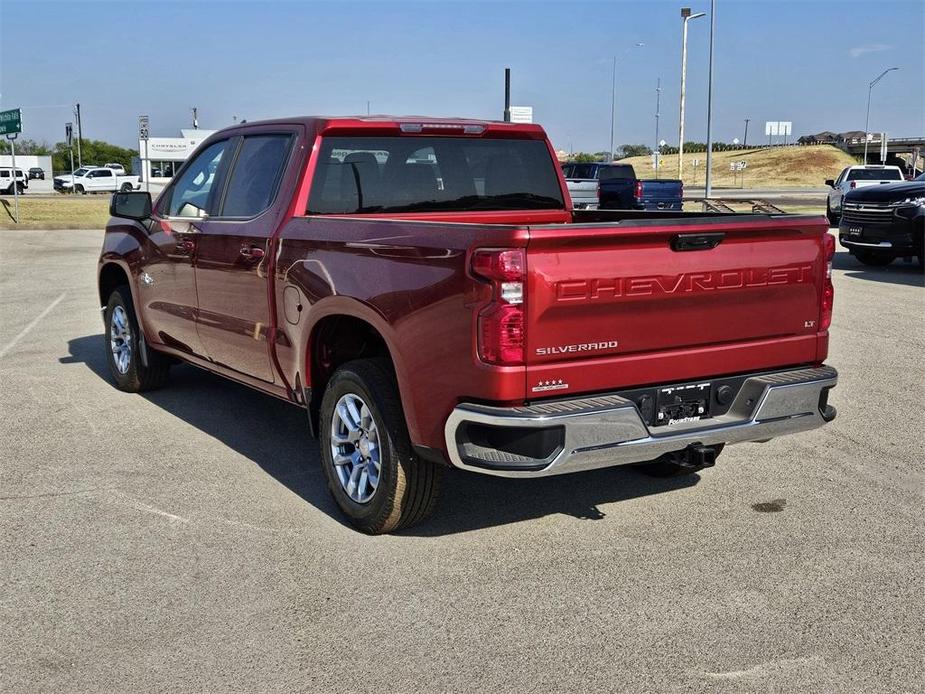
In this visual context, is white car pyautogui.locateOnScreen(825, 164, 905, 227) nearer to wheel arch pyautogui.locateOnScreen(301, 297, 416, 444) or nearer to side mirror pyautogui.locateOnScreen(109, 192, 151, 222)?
side mirror pyautogui.locateOnScreen(109, 192, 151, 222)

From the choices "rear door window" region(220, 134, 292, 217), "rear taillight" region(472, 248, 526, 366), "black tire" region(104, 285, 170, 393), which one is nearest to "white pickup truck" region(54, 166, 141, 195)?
"black tire" region(104, 285, 170, 393)

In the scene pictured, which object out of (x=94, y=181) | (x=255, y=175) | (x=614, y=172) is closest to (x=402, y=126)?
(x=255, y=175)

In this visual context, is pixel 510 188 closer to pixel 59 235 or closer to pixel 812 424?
pixel 812 424

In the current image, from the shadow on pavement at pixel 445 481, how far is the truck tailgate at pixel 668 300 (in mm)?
1146

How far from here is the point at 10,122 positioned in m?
30.3

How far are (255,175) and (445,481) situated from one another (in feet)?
6.81

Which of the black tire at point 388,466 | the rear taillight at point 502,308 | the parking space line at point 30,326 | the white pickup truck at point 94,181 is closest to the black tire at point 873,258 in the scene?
the parking space line at point 30,326

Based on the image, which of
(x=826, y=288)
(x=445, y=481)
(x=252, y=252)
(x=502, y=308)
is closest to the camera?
(x=502, y=308)

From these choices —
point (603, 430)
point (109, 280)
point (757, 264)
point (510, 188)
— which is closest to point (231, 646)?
point (603, 430)

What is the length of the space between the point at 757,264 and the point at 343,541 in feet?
7.48

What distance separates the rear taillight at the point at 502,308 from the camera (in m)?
3.90

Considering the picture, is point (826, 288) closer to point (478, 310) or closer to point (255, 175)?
point (478, 310)

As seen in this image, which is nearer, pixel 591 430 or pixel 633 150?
pixel 591 430

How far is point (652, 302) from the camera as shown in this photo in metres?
4.25
